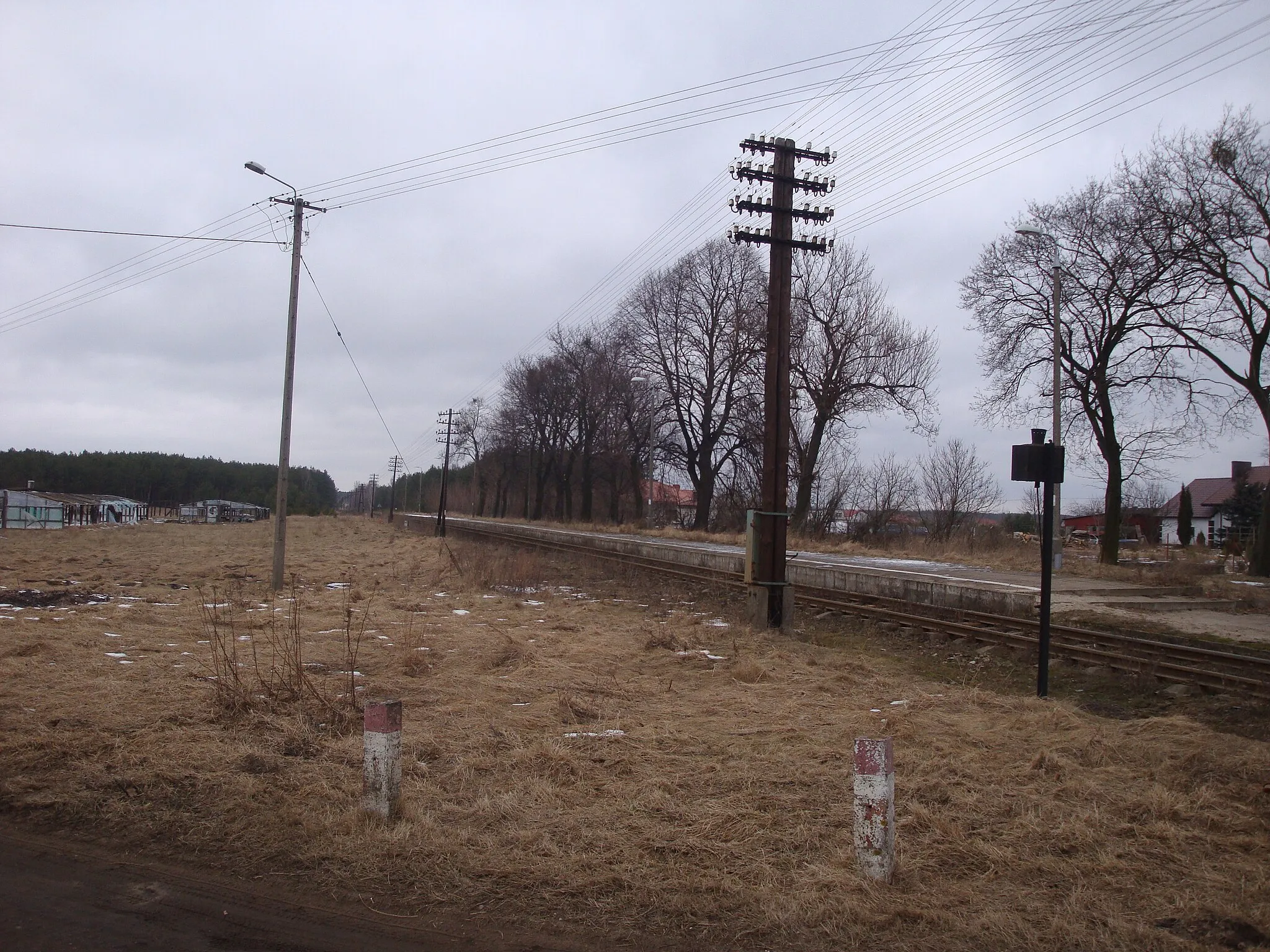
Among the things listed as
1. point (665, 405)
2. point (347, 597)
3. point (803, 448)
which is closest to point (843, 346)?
point (803, 448)

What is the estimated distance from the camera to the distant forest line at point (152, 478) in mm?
108500

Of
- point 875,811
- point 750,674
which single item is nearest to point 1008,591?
point 750,674

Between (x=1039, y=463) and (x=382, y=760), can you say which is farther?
(x=1039, y=463)

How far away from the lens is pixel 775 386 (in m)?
14.5

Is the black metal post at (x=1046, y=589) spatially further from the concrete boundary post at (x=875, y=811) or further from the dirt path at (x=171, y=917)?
the dirt path at (x=171, y=917)

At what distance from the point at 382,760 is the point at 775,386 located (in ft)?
A: 34.3

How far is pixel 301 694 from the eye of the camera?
774 centimetres

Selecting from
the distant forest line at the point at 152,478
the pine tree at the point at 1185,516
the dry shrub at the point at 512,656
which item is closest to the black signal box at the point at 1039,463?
the dry shrub at the point at 512,656

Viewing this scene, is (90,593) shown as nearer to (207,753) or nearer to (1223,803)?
(207,753)

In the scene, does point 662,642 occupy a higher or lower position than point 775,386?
lower

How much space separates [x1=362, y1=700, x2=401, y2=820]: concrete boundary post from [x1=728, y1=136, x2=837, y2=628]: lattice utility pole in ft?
30.3

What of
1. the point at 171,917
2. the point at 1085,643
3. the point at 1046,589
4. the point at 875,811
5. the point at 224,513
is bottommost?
the point at 224,513

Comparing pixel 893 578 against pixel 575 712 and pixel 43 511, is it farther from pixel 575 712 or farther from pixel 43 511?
pixel 43 511

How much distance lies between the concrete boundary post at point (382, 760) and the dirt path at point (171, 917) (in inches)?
31.7
